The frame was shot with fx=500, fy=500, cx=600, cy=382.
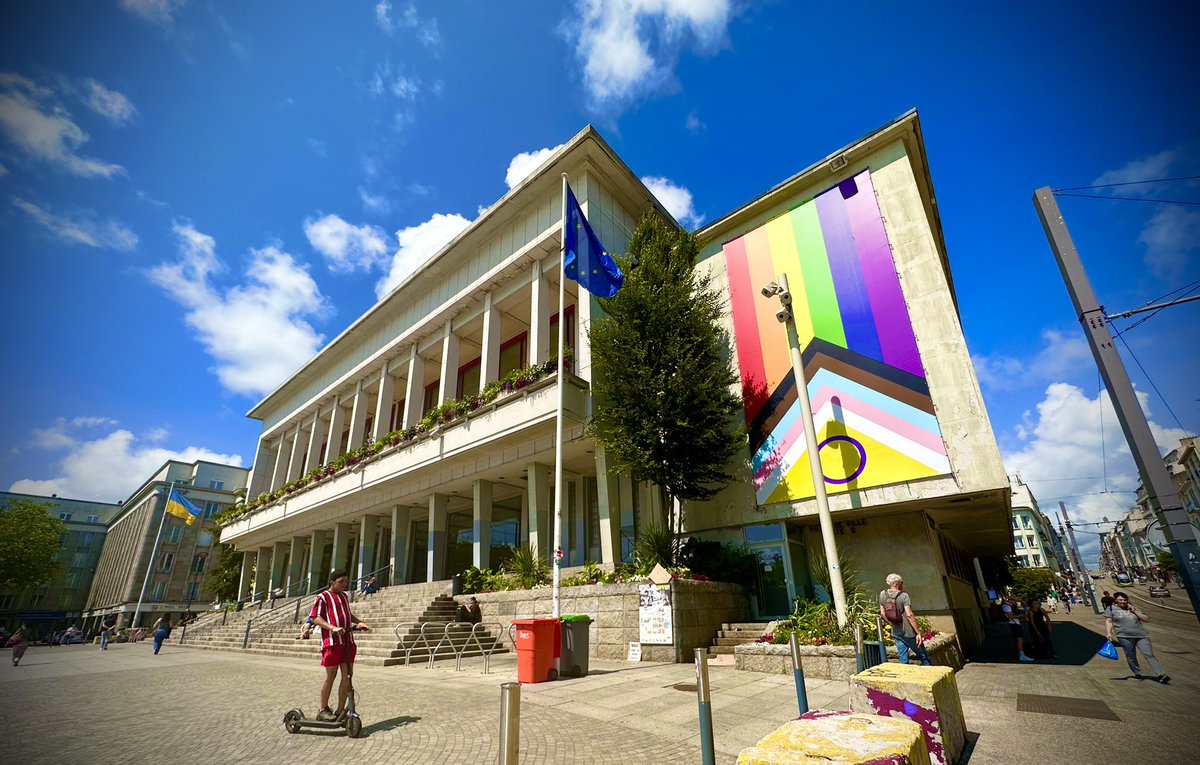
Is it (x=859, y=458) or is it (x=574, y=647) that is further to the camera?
(x=859, y=458)

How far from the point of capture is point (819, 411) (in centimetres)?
1473

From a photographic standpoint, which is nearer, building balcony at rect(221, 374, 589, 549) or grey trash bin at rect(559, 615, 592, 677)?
grey trash bin at rect(559, 615, 592, 677)

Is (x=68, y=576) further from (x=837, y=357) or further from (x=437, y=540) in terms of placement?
(x=837, y=357)

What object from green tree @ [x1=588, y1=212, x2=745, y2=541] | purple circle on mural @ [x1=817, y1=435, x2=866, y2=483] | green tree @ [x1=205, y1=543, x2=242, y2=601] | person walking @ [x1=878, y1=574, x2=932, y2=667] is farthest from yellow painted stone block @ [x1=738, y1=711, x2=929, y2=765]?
green tree @ [x1=205, y1=543, x2=242, y2=601]

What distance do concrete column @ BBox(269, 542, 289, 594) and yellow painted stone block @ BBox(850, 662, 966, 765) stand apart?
3691cm

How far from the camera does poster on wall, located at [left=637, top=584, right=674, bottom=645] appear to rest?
37.1 ft

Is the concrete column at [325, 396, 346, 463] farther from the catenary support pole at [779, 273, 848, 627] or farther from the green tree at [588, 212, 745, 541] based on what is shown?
the catenary support pole at [779, 273, 848, 627]

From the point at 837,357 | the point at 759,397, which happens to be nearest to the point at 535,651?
the point at 759,397

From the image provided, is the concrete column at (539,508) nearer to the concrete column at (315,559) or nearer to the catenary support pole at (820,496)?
the catenary support pole at (820,496)

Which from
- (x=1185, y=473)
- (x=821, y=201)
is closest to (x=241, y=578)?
(x=821, y=201)

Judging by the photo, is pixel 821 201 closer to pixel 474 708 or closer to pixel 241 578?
pixel 474 708

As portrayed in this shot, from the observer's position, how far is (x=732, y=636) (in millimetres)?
12430

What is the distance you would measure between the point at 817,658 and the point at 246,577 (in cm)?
4084

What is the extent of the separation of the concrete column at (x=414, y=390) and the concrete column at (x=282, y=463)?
16337mm
